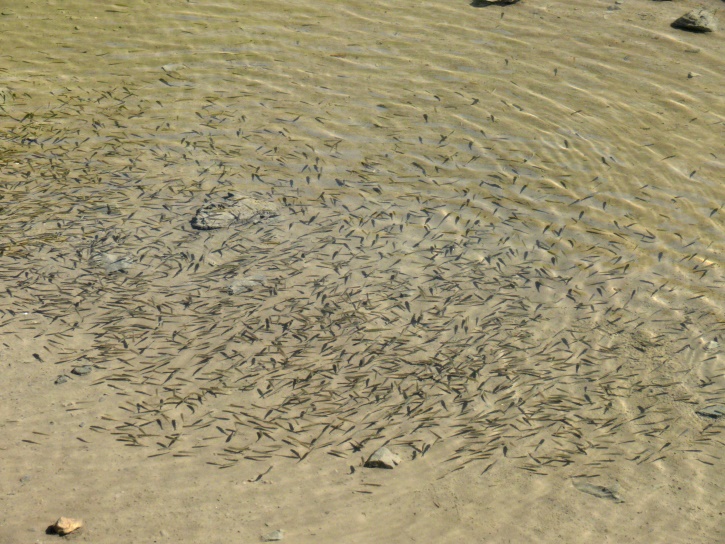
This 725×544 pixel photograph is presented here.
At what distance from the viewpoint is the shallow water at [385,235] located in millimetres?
5875

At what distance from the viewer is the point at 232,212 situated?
812 cm

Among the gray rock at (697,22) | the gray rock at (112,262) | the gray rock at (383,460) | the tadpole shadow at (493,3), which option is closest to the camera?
the gray rock at (383,460)

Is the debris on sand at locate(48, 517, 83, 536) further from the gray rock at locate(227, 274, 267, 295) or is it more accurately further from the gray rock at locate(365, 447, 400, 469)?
the gray rock at locate(227, 274, 267, 295)

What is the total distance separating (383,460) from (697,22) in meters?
8.48

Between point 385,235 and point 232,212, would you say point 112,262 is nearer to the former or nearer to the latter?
point 232,212

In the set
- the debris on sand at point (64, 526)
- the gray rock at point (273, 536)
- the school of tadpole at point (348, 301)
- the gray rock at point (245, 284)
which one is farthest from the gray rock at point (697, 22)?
the debris on sand at point (64, 526)

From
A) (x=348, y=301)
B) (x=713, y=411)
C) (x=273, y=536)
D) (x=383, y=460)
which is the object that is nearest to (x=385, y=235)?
(x=348, y=301)

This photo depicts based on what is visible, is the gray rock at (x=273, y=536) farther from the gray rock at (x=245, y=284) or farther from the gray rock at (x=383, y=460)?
the gray rock at (x=245, y=284)

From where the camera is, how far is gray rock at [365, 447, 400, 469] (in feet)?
18.0

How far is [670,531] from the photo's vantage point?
5137mm

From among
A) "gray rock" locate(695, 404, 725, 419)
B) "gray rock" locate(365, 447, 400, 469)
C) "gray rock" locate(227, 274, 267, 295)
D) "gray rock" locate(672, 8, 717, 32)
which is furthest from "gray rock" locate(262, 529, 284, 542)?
"gray rock" locate(672, 8, 717, 32)

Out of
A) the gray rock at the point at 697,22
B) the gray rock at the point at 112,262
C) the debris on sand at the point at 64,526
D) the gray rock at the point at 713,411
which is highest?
the gray rock at the point at 697,22

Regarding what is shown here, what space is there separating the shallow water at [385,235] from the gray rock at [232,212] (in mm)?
122

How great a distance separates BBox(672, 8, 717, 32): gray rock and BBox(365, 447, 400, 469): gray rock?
329 inches
